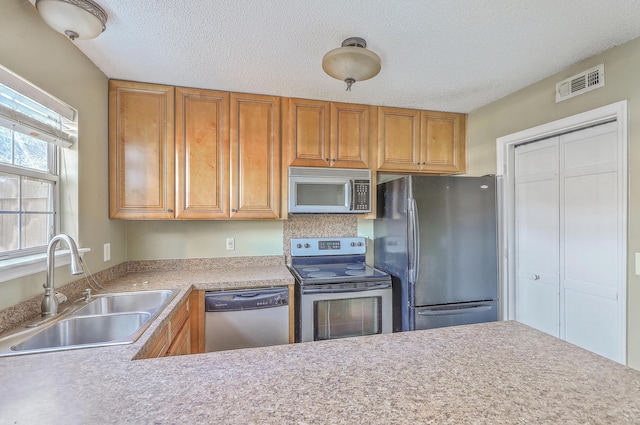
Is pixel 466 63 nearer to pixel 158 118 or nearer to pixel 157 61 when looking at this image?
pixel 157 61

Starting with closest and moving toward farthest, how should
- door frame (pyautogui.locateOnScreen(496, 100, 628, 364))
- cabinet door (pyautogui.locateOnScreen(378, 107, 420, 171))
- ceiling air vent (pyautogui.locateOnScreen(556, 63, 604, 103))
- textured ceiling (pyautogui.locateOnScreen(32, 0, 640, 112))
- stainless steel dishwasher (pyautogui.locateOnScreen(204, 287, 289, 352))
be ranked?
textured ceiling (pyautogui.locateOnScreen(32, 0, 640, 112)), door frame (pyautogui.locateOnScreen(496, 100, 628, 364)), ceiling air vent (pyautogui.locateOnScreen(556, 63, 604, 103)), stainless steel dishwasher (pyautogui.locateOnScreen(204, 287, 289, 352)), cabinet door (pyautogui.locateOnScreen(378, 107, 420, 171))

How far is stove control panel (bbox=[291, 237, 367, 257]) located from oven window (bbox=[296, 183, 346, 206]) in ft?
1.50

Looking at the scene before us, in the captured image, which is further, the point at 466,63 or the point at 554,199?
the point at 554,199

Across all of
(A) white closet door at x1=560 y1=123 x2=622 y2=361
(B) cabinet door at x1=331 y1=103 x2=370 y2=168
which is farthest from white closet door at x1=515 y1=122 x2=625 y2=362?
(B) cabinet door at x1=331 y1=103 x2=370 y2=168

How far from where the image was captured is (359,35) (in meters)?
1.57

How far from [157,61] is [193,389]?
76.6 inches

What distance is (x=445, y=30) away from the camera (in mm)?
1534

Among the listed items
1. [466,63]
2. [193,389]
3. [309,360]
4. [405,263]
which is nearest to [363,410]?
[309,360]

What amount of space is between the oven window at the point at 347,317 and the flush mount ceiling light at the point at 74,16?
6.69 ft

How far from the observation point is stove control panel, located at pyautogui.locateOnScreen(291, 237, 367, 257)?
8.90 ft

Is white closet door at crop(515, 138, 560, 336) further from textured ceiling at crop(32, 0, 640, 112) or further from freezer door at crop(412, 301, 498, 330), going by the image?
textured ceiling at crop(32, 0, 640, 112)

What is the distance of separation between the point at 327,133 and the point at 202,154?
1035mm

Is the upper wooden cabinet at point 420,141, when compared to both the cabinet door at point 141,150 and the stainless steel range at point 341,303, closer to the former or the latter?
the stainless steel range at point 341,303

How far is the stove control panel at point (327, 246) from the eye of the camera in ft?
8.90
